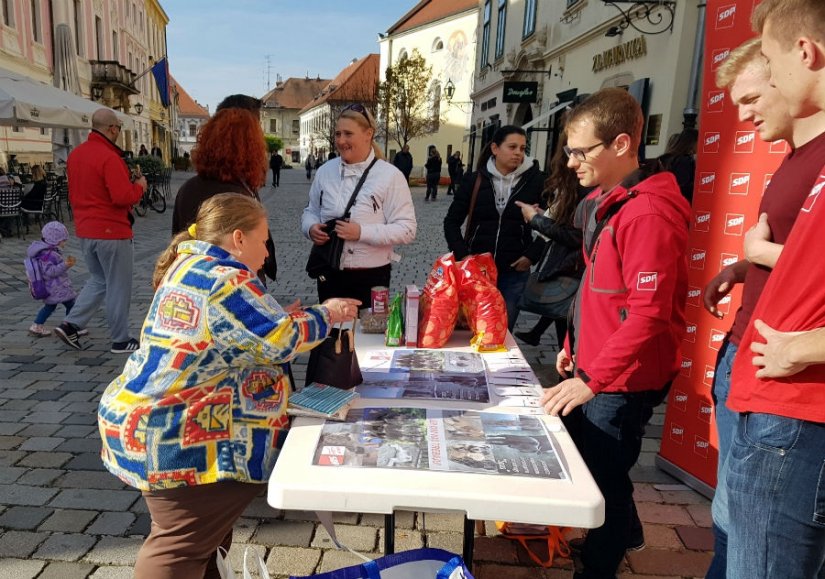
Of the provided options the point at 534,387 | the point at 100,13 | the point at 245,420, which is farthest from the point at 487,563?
the point at 100,13

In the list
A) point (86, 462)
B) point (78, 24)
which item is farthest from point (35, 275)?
point (78, 24)

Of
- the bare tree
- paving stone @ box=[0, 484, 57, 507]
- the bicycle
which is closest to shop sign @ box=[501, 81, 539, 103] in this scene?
the bicycle

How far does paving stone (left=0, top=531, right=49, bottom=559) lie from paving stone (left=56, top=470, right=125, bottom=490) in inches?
16.4

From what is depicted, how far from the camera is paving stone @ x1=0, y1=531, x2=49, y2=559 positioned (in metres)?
2.50

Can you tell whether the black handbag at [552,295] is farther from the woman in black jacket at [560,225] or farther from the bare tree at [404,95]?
the bare tree at [404,95]

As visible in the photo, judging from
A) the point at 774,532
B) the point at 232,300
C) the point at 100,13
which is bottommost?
the point at 774,532

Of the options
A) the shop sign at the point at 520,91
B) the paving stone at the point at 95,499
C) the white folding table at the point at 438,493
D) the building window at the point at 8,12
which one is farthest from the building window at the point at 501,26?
the white folding table at the point at 438,493

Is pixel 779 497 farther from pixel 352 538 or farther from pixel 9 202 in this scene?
pixel 9 202

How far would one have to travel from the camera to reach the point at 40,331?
5.45 metres

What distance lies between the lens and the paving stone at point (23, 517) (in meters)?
2.69

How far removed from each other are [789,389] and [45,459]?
3568 millimetres

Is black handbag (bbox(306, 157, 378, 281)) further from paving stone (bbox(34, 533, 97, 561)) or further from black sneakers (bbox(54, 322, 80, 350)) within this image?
black sneakers (bbox(54, 322, 80, 350))

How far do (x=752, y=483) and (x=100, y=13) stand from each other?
114 feet

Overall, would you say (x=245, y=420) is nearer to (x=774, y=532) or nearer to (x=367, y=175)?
(x=774, y=532)
